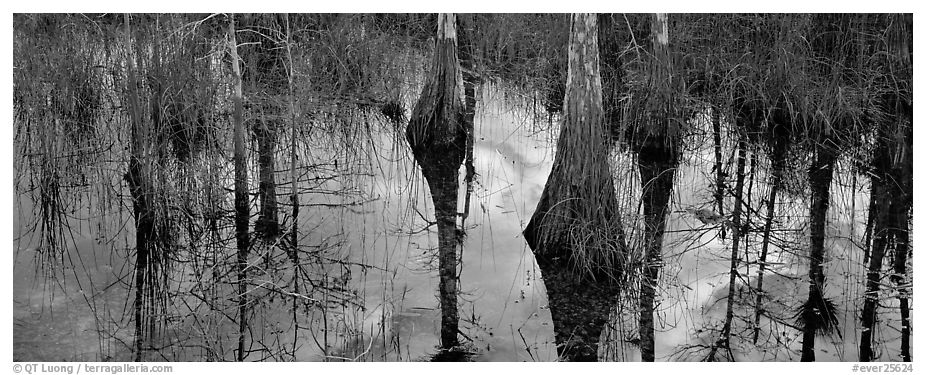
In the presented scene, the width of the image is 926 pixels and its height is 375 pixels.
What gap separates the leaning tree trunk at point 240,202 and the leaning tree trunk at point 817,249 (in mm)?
2499

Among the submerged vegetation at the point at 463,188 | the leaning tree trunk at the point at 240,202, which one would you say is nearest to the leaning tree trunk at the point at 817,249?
the submerged vegetation at the point at 463,188

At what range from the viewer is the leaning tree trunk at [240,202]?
4078mm

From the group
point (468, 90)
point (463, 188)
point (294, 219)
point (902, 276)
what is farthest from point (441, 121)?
point (902, 276)

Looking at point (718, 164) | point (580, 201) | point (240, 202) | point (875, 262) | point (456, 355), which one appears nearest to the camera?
point (456, 355)

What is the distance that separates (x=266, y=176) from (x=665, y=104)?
9.41 ft

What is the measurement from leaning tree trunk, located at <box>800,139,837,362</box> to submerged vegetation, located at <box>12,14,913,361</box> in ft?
0.06

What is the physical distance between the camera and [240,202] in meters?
5.21

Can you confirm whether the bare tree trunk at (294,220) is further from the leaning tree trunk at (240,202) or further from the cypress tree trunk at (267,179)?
the leaning tree trunk at (240,202)

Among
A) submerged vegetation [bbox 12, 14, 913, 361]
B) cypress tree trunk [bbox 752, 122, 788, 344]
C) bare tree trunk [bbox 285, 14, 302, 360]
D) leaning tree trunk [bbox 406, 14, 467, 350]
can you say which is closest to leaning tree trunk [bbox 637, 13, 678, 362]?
submerged vegetation [bbox 12, 14, 913, 361]

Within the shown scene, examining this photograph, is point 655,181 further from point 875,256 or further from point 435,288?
point 435,288

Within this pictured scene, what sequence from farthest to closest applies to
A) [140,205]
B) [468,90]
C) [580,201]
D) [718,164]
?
[468,90], [718,164], [140,205], [580,201]

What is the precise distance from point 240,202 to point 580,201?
2008 mm

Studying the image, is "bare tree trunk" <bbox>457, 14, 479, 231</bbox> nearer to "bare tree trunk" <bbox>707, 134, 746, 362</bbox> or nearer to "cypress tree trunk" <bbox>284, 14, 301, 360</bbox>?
"cypress tree trunk" <bbox>284, 14, 301, 360</bbox>

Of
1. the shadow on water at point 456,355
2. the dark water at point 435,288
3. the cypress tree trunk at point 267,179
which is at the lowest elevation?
the shadow on water at point 456,355
